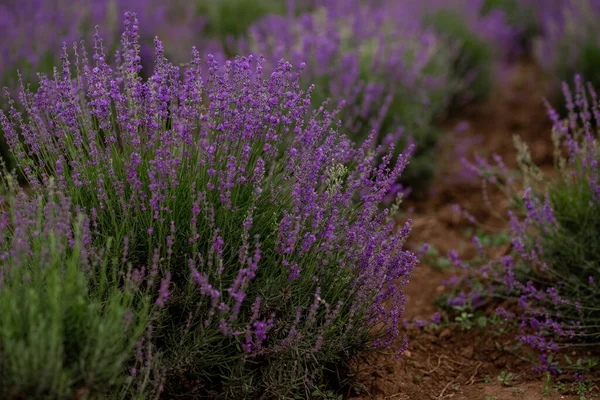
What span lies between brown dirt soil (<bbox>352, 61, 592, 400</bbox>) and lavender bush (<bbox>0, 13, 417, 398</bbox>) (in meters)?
0.34

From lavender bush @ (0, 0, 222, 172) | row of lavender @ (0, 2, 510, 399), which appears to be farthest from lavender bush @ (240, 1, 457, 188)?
row of lavender @ (0, 2, 510, 399)

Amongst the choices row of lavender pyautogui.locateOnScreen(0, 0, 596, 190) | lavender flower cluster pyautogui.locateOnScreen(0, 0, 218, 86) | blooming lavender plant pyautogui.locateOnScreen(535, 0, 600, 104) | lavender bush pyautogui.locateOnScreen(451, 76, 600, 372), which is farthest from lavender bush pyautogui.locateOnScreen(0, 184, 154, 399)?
blooming lavender plant pyautogui.locateOnScreen(535, 0, 600, 104)

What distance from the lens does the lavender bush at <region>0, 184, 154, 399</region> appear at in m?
1.84

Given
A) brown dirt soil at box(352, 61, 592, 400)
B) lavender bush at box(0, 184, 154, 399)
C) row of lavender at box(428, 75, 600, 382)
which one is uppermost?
lavender bush at box(0, 184, 154, 399)

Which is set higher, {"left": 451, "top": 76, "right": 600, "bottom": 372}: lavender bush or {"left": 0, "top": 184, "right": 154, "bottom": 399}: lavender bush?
{"left": 0, "top": 184, "right": 154, "bottom": 399}: lavender bush

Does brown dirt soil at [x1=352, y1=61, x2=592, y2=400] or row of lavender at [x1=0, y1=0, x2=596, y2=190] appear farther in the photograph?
row of lavender at [x1=0, y1=0, x2=596, y2=190]

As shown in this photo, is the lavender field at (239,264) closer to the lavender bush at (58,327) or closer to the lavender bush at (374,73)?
the lavender bush at (58,327)

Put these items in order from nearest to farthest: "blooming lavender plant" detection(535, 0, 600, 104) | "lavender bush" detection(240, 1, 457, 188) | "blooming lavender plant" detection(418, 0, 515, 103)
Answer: "lavender bush" detection(240, 1, 457, 188) < "blooming lavender plant" detection(535, 0, 600, 104) < "blooming lavender plant" detection(418, 0, 515, 103)

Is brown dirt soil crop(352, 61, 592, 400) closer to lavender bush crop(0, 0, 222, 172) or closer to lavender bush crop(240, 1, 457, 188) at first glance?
lavender bush crop(240, 1, 457, 188)

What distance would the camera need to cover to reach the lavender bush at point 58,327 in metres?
1.84

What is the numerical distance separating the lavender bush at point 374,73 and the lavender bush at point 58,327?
7.78 feet

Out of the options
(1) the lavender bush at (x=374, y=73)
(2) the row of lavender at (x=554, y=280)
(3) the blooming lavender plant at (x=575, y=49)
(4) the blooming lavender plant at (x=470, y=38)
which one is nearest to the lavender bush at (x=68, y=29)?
(1) the lavender bush at (x=374, y=73)

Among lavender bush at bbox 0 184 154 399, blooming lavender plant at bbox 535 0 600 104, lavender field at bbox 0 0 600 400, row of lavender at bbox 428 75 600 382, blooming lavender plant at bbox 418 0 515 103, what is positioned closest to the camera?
lavender bush at bbox 0 184 154 399

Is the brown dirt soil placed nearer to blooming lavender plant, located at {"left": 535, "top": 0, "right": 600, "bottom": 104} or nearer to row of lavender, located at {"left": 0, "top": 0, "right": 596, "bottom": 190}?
row of lavender, located at {"left": 0, "top": 0, "right": 596, "bottom": 190}
